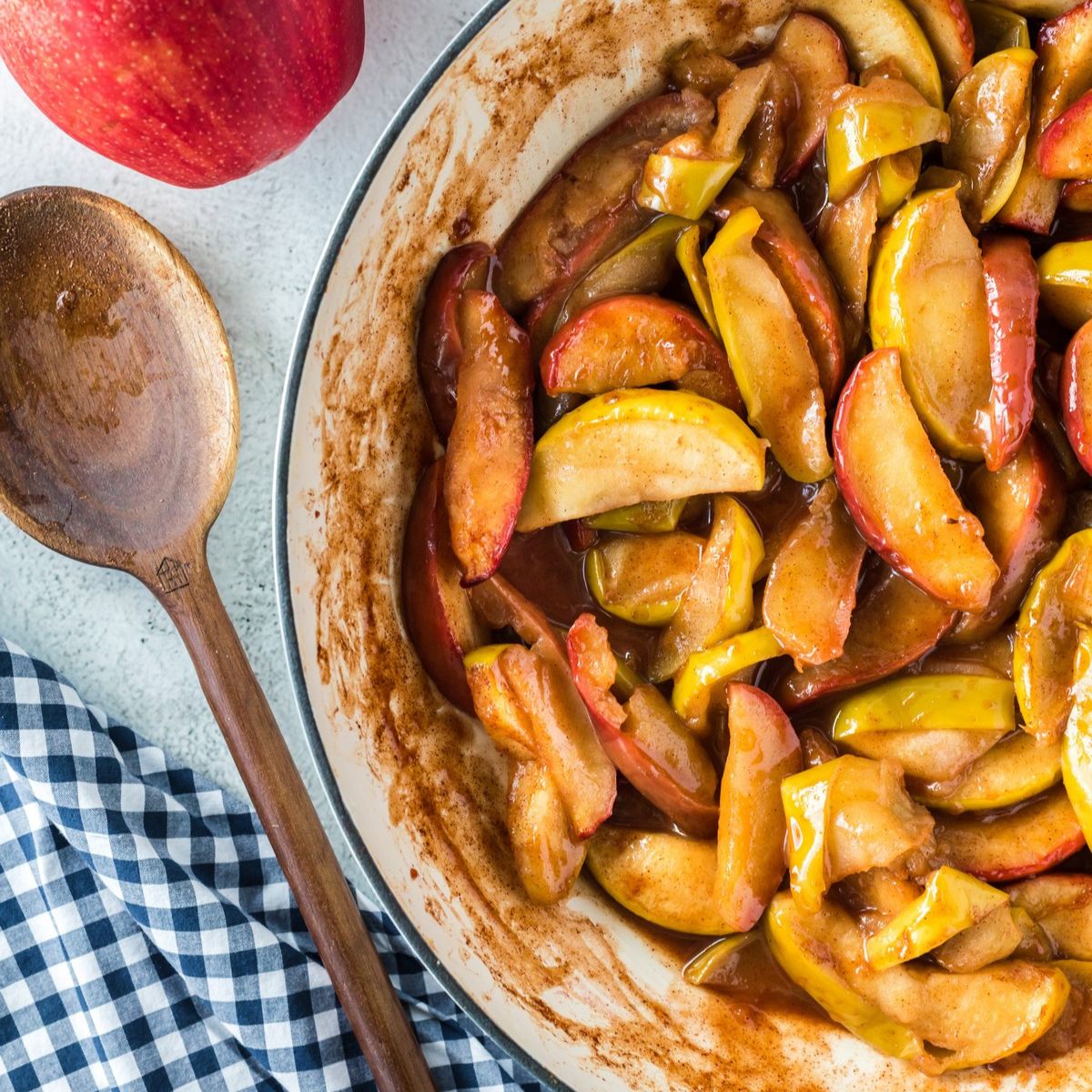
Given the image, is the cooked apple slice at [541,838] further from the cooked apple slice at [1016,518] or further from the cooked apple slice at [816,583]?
the cooked apple slice at [1016,518]

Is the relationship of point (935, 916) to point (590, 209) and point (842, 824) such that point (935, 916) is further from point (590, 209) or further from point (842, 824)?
point (590, 209)

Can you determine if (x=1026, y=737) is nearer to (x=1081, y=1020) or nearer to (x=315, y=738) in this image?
(x=1081, y=1020)

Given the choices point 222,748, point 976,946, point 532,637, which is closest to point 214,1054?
point 222,748

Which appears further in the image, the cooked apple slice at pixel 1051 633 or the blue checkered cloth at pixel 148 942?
the blue checkered cloth at pixel 148 942

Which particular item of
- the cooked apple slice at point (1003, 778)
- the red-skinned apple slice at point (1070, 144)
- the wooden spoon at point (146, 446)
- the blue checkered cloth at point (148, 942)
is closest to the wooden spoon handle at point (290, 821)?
the wooden spoon at point (146, 446)

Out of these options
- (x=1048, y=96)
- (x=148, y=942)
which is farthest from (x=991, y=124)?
(x=148, y=942)

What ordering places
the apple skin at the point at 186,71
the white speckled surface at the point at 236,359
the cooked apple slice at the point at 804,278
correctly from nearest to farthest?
the apple skin at the point at 186,71 < the cooked apple slice at the point at 804,278 < the white speckled surface at the point at 236,359
